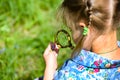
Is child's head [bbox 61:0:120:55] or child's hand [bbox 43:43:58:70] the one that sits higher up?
child's head [bbox 61:0:120:55]

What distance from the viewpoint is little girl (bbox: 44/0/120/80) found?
8.72ft

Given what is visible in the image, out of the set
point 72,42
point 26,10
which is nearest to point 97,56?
point 72,42

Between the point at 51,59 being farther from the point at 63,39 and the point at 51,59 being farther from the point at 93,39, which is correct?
the point at 93,39

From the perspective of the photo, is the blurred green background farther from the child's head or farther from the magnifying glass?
the child's head

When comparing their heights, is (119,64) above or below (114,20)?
below

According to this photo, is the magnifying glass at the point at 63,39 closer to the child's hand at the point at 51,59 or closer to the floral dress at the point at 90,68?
the child's hand at the point at 51,59

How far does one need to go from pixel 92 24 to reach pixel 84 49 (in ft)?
0.66

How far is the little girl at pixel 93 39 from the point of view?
2656mm

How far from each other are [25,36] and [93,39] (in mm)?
1726

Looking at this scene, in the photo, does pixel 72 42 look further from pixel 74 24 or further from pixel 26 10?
pixel 26 10

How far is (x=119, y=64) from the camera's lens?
2.78 m

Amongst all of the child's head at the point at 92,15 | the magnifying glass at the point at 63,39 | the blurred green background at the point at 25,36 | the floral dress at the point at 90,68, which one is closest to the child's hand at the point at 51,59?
the magnifying glass at the point at 63,39

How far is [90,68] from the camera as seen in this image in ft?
9.30

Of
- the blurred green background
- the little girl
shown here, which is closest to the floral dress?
the little girl
